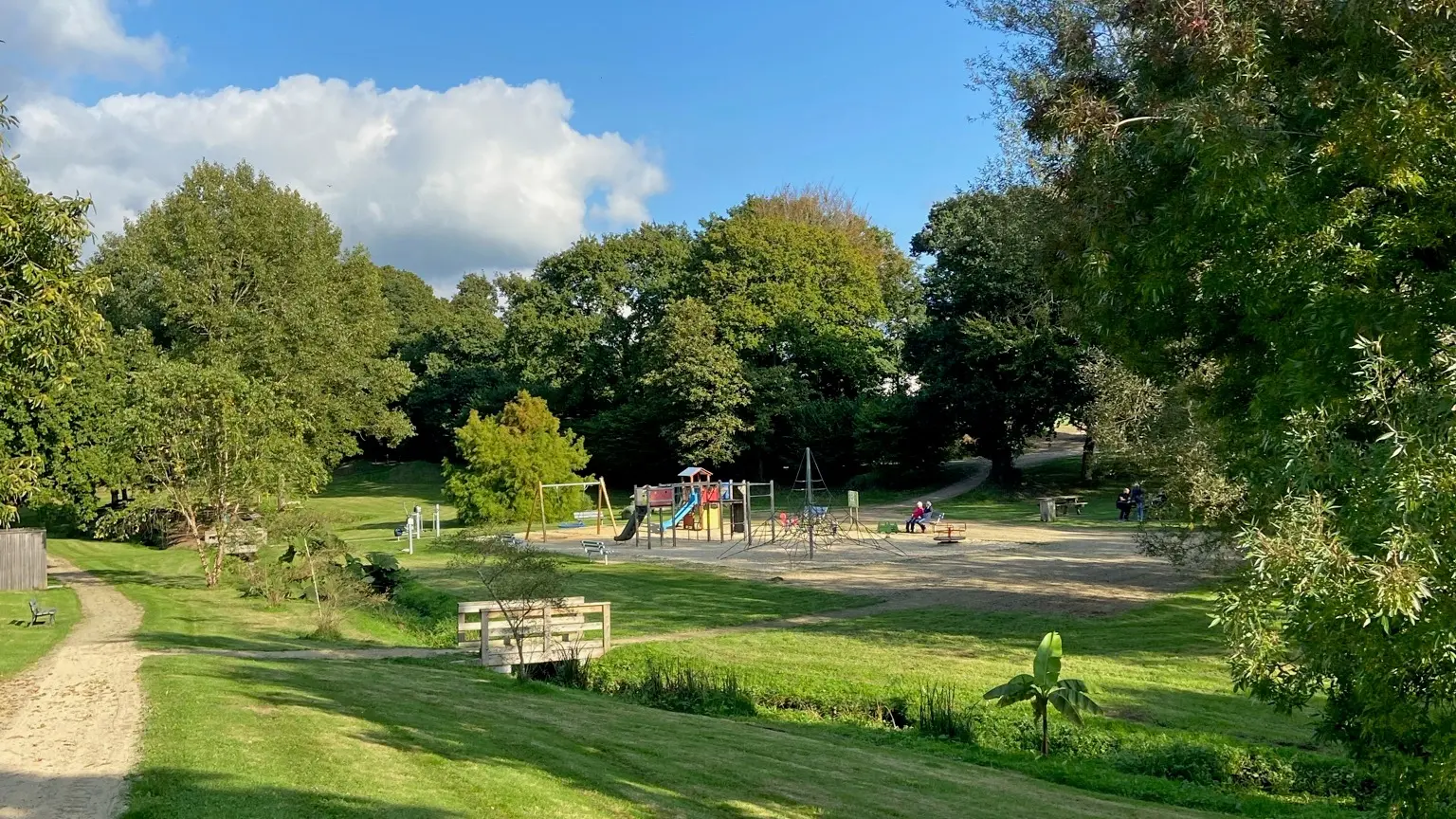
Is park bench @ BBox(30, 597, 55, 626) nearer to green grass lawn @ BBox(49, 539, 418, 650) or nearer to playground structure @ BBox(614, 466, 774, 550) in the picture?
green grass lawn @ BBox(49, 539, 418, 650)

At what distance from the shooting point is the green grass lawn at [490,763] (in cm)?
752

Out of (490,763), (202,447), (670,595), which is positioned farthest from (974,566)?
(490,763)

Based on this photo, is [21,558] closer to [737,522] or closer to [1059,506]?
[737,522]

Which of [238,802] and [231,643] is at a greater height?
[238,802]

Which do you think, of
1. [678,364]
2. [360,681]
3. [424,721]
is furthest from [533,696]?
[678,364]

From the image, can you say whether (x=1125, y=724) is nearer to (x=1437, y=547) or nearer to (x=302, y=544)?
(x=1437, y=547)

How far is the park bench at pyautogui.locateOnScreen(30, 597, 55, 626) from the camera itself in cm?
1848

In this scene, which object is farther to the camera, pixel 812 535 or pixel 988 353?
pixel 988 353

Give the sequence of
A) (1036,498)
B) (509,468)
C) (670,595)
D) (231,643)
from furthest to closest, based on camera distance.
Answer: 1. (1036,498)
2. (509,468)
3. (670,595)
4. (231,643)

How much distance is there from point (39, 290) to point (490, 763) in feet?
22.5

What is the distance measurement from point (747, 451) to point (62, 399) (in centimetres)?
3205

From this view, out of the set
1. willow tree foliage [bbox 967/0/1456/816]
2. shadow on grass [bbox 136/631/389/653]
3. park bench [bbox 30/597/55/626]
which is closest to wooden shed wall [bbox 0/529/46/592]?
park bench [bbox 30/597/55/626]

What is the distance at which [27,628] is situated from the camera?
714 inches

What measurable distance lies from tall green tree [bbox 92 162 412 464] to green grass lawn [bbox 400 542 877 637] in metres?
15.2
